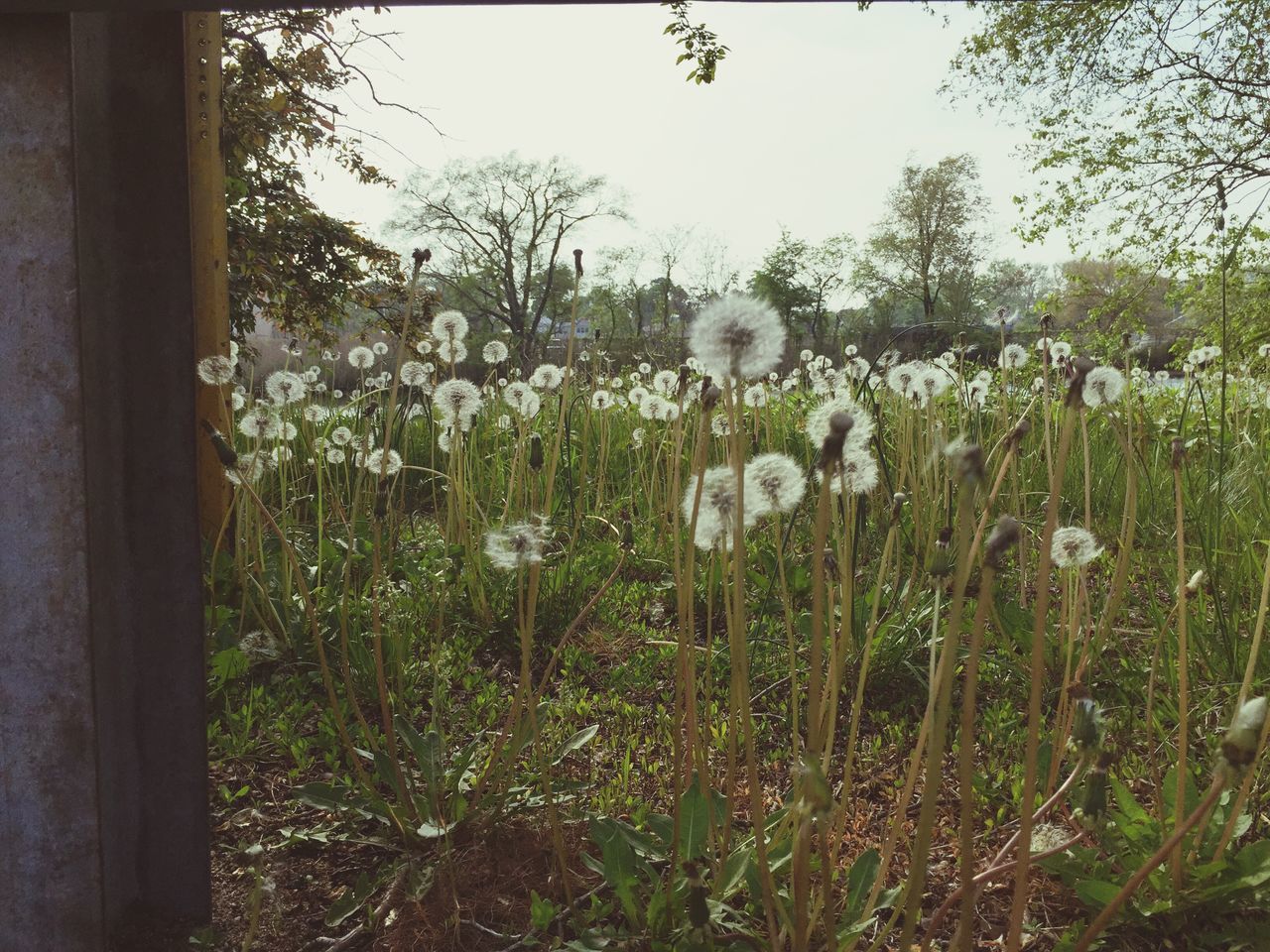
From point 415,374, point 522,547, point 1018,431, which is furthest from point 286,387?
point 1018,431

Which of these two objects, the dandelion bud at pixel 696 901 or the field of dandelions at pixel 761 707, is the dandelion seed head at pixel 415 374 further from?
the dandelion bud at pixel 696 901

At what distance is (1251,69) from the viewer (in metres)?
11.0

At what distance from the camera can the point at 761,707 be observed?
2598 mm

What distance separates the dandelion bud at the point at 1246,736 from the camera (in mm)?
913

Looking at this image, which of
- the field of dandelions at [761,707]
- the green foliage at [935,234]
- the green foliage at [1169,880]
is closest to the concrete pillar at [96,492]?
the field of dandelions at [761,707]

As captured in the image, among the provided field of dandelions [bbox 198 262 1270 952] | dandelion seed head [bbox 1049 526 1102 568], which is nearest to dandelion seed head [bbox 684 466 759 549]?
field of dandelions [bbox 198 262 1270 952]

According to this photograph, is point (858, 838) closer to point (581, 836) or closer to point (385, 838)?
point (581, 836)

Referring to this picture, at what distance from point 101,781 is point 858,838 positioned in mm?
1578

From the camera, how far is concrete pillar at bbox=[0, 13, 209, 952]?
1.26 m

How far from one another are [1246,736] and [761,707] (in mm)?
→ 1762

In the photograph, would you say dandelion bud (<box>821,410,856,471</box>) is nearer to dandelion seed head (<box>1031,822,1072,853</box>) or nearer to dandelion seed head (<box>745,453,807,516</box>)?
dandelion seed head (<box>745,453,807,516</box>)

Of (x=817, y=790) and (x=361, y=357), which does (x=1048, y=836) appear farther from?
(x=361, y=357)

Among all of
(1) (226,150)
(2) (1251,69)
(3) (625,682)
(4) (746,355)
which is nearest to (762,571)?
(3) (625,682)

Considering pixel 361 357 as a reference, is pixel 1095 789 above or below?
below
